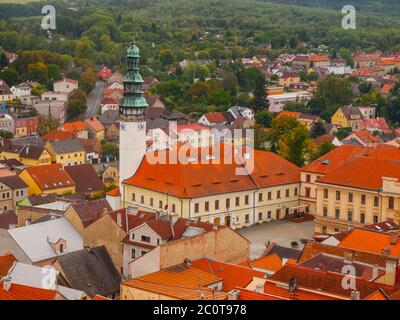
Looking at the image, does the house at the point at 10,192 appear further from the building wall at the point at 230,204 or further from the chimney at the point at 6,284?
the chimney at the point at 6,284

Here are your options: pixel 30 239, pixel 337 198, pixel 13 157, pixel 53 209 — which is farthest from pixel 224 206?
pixel 13 157

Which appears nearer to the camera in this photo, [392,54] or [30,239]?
[30,239]

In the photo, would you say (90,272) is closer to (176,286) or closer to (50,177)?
(176,286)

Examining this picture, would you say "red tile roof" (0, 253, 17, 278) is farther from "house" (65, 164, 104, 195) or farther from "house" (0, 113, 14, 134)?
"house" (0, 113, 14, 134)

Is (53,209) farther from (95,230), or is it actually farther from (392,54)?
(392,54)

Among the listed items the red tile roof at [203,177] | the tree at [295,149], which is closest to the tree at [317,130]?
the tree at [295,149]

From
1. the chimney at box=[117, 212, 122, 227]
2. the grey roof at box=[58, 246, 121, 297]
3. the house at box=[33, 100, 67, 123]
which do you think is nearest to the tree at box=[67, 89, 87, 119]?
the house at box=[33, 100, 67, 123]

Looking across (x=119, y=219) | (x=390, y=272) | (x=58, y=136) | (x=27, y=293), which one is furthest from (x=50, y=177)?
(x=390, y=272)
